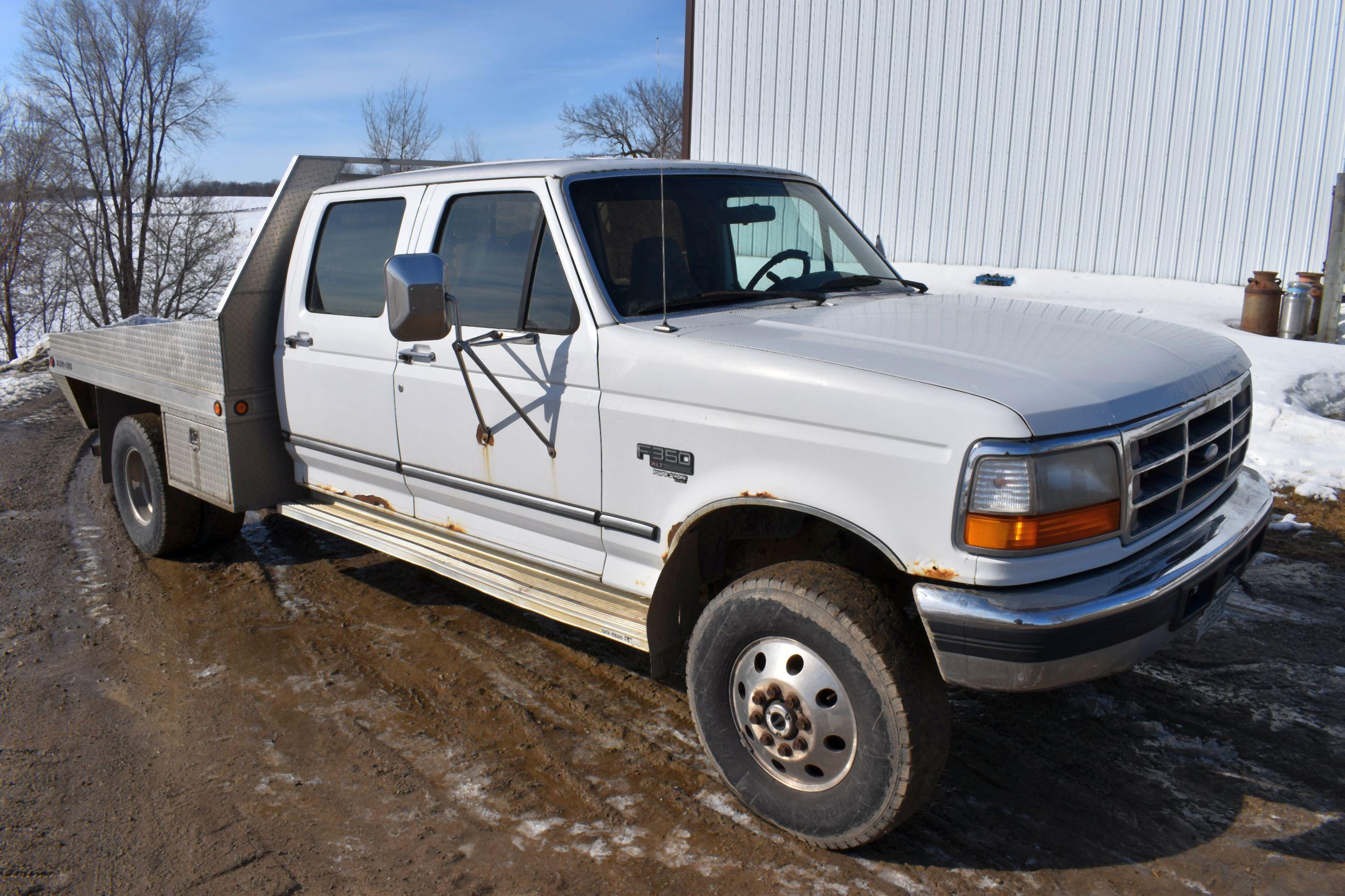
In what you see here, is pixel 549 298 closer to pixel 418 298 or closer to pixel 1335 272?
pixel 418 298

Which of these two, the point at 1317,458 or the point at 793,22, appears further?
the point at 793,22

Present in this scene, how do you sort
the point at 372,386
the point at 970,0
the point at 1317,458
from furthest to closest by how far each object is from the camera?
the point at 970,0, the point at 1317,458, the point at 372,386

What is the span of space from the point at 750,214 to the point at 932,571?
6.90 feet

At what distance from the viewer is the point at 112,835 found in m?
3.15

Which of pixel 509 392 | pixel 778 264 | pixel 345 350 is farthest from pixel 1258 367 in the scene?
pixel 345 350

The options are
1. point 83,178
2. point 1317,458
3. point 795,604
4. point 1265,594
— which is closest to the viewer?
point 795,604

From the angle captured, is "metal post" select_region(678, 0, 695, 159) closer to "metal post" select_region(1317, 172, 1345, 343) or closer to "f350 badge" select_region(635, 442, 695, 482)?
"metal post" select_region(1317, 172, 1345, 343)

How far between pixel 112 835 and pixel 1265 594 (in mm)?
5008

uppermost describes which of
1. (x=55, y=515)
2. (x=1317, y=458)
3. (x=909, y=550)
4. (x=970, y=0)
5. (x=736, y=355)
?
(x=970, y=0)

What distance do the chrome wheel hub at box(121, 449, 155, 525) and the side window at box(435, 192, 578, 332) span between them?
302cm

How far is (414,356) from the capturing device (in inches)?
164

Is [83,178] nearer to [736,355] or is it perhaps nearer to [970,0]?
[970,0]

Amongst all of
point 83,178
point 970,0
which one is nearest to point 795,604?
point 970,0

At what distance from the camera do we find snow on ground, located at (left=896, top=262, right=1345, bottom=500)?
6.58 metres
